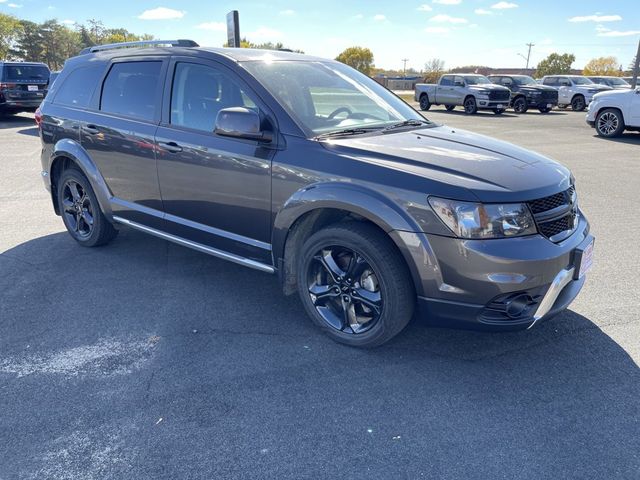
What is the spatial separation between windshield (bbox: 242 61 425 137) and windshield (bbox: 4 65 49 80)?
1624 cm

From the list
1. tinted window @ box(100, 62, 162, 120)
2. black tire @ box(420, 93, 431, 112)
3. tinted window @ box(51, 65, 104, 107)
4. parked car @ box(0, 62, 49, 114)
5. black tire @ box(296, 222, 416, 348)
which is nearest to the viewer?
black tire @ box(296, 222, 416, 348)

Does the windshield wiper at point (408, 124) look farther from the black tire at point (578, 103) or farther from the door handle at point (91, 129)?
the black tire at point (578, 103)

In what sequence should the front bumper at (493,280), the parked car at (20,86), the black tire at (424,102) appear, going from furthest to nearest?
the black tire at (424,102), the parked car at (20,86), the front bumper at (493,280)

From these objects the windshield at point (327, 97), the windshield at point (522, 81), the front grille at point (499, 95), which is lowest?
the front grille at point (499, 95)

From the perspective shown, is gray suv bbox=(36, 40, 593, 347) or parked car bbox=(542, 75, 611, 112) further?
parked car bbox=(542, 75, 611, 112)

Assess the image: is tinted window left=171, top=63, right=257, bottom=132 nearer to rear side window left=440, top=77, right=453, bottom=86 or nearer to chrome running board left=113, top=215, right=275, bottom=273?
chrome running board left=113, top=215, right=275, bottom=273

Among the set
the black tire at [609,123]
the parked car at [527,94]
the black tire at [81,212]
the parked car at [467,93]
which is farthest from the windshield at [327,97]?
the parked car at [527,94]

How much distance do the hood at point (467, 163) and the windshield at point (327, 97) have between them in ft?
1.04

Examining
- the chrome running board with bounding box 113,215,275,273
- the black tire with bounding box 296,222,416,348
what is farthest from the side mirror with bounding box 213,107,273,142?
the chrome running board with bounding box 113,215,275,273

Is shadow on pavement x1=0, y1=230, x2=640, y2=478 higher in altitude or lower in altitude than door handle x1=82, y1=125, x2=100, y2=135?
lower

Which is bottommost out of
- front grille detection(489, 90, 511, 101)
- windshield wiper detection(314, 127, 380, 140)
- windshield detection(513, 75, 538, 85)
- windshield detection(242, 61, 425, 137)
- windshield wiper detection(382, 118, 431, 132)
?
front grille detection(489, 90, 511, 101)

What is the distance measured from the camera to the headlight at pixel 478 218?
2.78 m

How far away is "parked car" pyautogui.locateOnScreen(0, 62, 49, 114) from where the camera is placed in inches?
654

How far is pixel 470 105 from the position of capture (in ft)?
78.4
